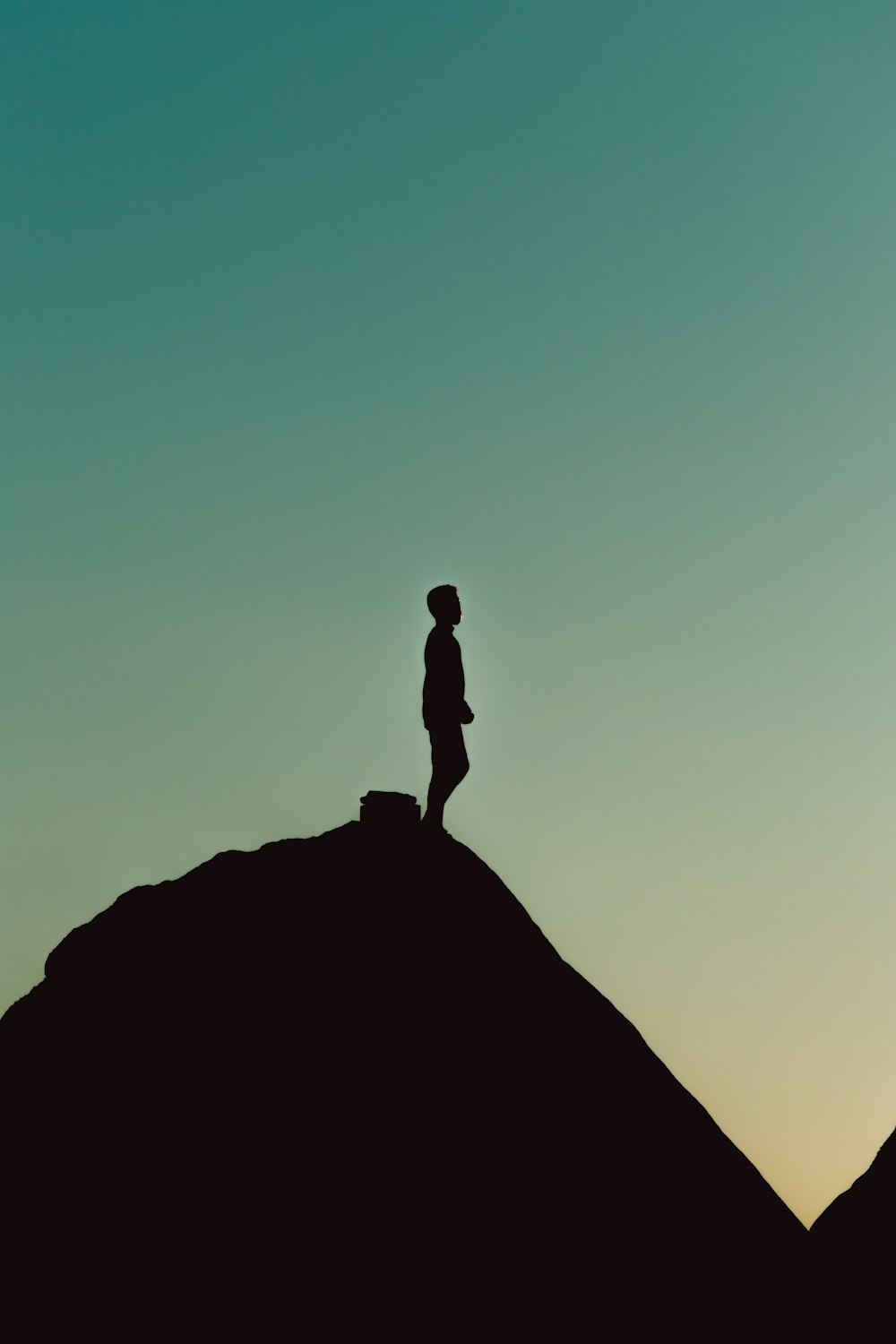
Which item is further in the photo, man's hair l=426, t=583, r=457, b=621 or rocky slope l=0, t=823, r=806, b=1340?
man's hair l=426, t=583, r=457, b=621

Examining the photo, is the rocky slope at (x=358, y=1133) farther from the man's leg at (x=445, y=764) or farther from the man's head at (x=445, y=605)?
the man's head at (x=445, y=605)

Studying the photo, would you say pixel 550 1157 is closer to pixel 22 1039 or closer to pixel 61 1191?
pixel 61 1191

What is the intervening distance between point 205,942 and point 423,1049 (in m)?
2.61

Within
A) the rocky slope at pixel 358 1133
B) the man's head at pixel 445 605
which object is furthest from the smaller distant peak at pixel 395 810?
the man's head at pixel 445 605

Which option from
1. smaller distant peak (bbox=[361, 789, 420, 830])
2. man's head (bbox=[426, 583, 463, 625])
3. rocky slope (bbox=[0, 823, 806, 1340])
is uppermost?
man's head (bbox=[426, 583, 463, 625])

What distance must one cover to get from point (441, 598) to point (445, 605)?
90 mm

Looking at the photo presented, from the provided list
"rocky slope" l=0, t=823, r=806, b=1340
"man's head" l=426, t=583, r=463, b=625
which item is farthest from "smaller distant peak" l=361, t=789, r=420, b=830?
"man's head" l=426, t=583, r=463, b=625

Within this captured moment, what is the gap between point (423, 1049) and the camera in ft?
47.6

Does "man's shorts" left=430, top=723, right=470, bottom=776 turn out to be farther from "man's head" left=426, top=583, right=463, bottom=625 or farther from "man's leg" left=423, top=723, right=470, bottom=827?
"man's head" left=426, top=583, right=463, bottom=625

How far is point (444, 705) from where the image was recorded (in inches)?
616

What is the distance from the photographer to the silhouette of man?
51.3ft

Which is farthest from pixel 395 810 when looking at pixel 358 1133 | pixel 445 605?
pixel 358 1133

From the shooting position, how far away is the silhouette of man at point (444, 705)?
15.6 meters

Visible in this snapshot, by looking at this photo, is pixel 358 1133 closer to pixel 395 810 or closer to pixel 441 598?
pixel 395 810
